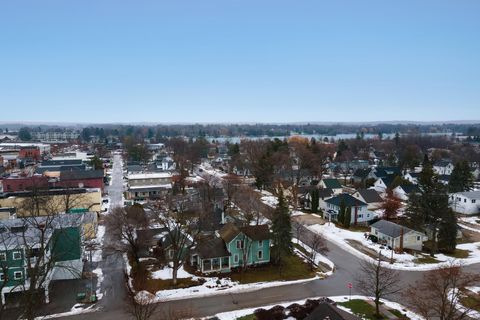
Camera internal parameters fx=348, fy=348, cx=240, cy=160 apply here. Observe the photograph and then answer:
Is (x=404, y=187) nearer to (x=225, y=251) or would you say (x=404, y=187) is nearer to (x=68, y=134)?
(x=225, y=251)

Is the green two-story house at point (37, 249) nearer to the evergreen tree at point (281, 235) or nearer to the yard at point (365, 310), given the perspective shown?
the evergreen tree at point (281, 235)

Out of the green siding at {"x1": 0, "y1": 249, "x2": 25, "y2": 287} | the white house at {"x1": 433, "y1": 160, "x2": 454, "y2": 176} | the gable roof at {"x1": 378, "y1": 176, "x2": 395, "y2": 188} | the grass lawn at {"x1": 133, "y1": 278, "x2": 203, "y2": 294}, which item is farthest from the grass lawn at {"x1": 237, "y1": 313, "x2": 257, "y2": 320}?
the white house at {"x1": 433, "y1": 160, "x2": 454, "y2": 176}

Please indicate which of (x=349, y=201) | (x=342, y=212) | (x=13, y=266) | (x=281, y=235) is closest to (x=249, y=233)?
(x=281, y=235)

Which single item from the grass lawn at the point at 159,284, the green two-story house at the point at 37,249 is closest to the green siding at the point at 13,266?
the green two-story house at the point at 37,249

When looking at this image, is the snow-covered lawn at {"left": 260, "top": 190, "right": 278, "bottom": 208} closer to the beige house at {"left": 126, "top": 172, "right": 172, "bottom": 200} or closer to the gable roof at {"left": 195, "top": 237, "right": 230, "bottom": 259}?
the beige house at {"left": 126, "top": 172, "right": 172, "bottom": 200}

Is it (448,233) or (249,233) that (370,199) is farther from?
(249,233)

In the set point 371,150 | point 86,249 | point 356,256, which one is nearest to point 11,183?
point 86,249
